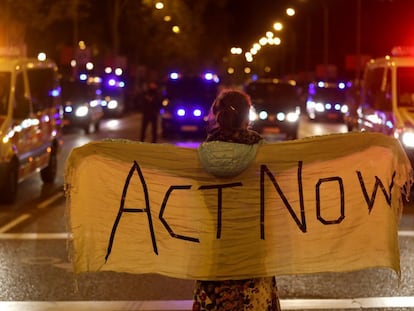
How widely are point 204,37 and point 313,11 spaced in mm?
19923

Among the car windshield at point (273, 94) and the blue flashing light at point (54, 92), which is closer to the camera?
the blue flashing light at point (54, 92)

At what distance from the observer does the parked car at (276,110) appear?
93.8 ft

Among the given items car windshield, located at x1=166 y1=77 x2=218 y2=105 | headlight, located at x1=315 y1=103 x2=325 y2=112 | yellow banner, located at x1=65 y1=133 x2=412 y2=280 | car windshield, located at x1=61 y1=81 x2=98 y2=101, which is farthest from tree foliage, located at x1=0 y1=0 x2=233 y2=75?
yellow banner, located at x1=65 y1=133 x2=412 y2=280

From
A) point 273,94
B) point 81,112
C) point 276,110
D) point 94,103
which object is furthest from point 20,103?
point 94,103

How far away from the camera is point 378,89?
16.9m

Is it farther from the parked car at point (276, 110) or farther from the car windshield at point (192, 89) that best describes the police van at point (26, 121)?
the car windshield at point (192, 89)

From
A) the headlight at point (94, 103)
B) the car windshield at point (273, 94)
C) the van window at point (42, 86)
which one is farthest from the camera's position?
the headlight at point (94, 103)

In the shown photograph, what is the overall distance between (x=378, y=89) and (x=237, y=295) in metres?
12.2

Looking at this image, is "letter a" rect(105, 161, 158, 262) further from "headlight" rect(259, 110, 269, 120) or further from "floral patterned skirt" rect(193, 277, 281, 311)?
"headlight" rect(259, 110, 269, 120)

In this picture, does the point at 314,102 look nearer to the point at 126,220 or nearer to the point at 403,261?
the point at 403,261

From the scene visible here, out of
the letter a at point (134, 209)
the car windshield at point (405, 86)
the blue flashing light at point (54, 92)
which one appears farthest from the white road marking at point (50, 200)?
the letter a at point (134, 209)

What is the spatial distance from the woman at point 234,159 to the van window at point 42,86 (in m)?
10.4

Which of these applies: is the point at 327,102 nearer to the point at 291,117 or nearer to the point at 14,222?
the point at 291,117

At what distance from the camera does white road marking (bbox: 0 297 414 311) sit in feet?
25.2
